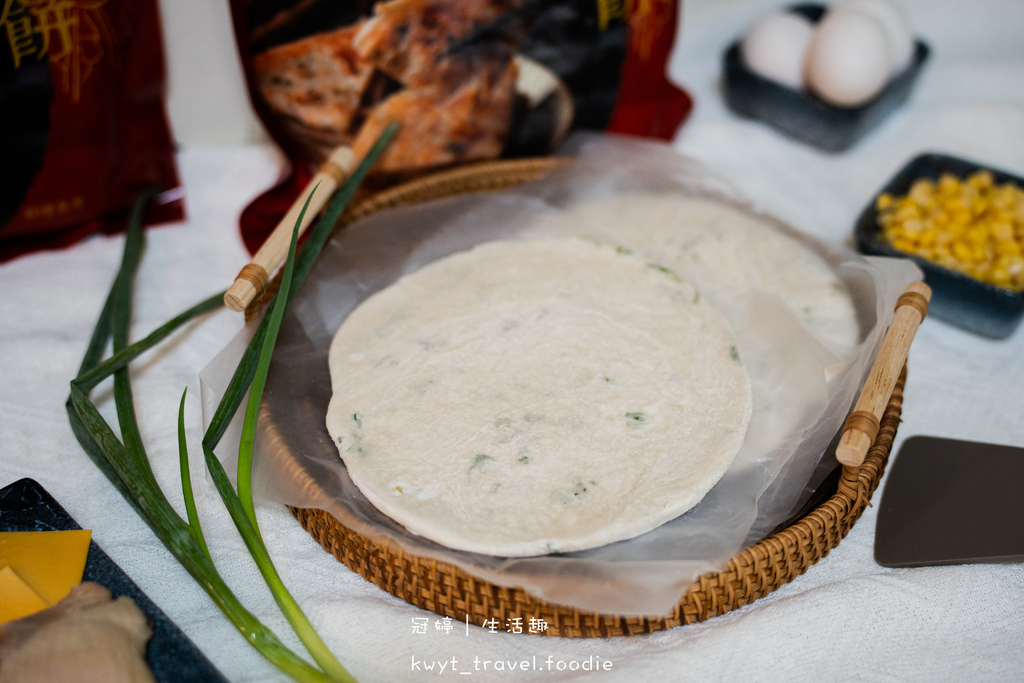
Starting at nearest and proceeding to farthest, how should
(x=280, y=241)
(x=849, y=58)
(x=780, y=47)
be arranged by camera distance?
(x=280, y=241) < (x=849, y=58) < (x=780, y=47)

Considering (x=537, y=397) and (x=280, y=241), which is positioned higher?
(x=280, y=241)

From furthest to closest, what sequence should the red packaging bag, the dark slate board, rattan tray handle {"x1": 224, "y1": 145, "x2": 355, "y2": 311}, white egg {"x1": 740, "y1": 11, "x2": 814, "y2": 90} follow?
1. white egg {"x1": 740, "y1": 11, "x2": 814, "y2": 90}
2. the red packaging bag
3. rattan tray handle {"x1": 224, "y1": 145, "x2": 355, "y2": 311}
4. the dark slate board

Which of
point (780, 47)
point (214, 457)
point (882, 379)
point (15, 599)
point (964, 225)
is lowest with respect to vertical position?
point (15, 599)

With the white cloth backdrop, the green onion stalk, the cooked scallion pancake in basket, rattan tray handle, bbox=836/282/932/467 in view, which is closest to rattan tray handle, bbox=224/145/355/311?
the green onion stalk

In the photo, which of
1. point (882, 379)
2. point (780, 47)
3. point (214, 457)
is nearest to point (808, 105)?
point (780, 47)

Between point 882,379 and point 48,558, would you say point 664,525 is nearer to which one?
point 882,379

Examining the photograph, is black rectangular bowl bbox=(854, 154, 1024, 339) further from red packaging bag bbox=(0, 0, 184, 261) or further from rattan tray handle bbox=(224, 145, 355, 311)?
red packaging bag bbox=(0, 0, 184, 261)

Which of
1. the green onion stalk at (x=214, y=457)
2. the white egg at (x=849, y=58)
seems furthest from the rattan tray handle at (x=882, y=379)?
the white egg at (x=849, y=58)
